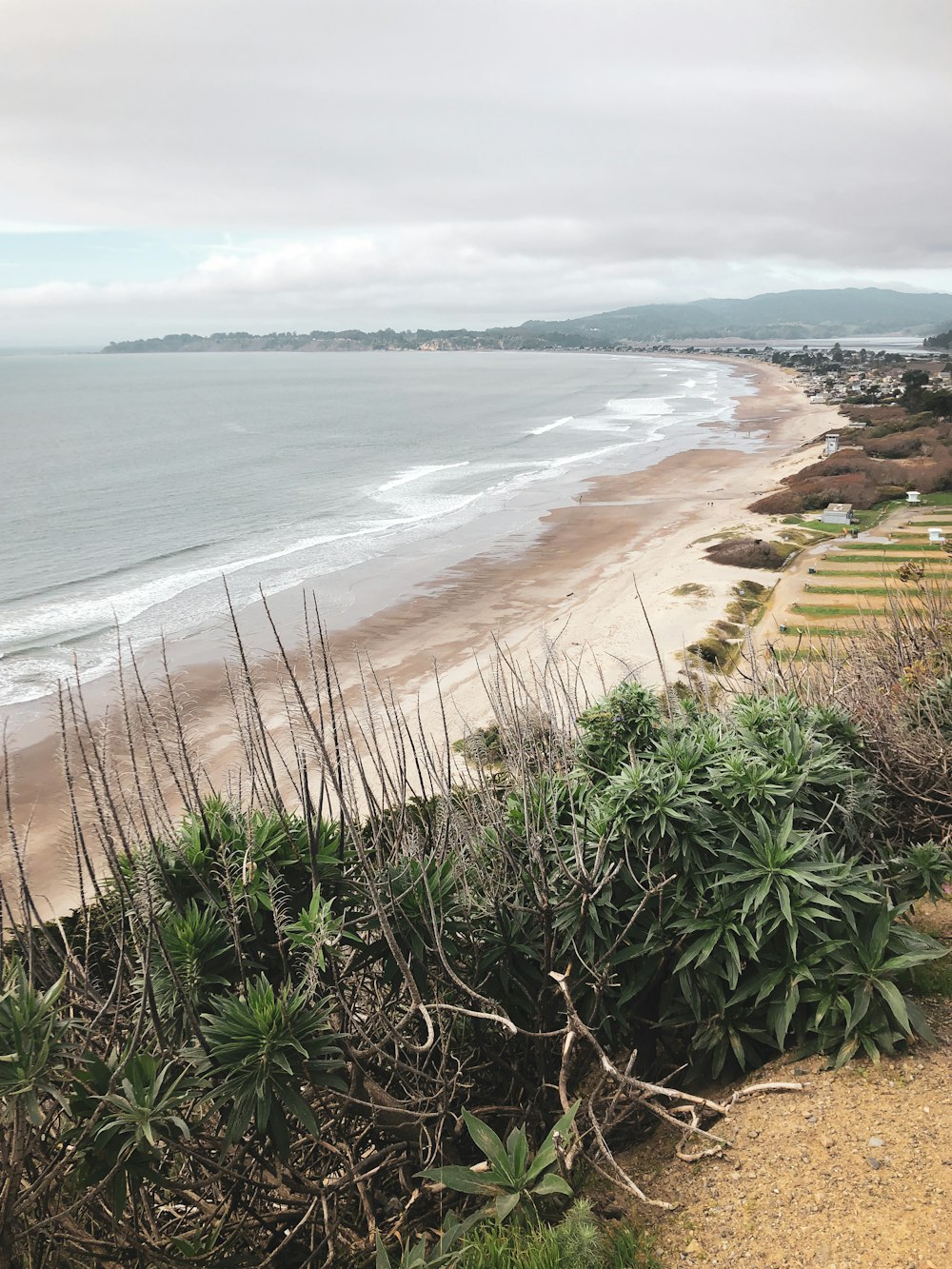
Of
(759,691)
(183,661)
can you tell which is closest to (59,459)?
(183,661)

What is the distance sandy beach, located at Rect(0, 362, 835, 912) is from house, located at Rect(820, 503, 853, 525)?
3.21 meters

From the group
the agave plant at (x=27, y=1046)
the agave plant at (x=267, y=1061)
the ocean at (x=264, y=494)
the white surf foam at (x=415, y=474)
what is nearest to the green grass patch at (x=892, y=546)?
the ocean at (x=264, y=494)

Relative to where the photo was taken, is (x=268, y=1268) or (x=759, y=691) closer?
(x=268, y=1268)

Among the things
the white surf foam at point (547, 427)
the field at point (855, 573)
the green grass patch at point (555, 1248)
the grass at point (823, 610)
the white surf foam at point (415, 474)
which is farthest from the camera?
the white surf foam at point (547, 427)

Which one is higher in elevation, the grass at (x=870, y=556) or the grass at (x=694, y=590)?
the grass at (x=870, y=556)

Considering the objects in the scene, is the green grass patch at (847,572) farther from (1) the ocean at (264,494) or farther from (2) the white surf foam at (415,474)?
(2) the white surf foam at (415,474)

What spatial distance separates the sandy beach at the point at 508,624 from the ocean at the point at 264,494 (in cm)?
200

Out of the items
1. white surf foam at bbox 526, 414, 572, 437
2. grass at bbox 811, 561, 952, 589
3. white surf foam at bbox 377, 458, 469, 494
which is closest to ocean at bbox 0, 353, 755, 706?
white surf foam at bbox 377, 458, 469, 494

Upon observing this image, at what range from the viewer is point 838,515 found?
3525 centimetres

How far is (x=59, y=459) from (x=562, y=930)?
218ft

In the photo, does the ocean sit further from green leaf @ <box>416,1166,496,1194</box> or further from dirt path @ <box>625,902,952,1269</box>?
dirt path @ <box>625,902,952,1269</box>

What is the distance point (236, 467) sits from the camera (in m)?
56.7

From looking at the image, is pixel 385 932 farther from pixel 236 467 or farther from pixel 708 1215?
pixel 236 467

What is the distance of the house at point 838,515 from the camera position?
1372 inches
